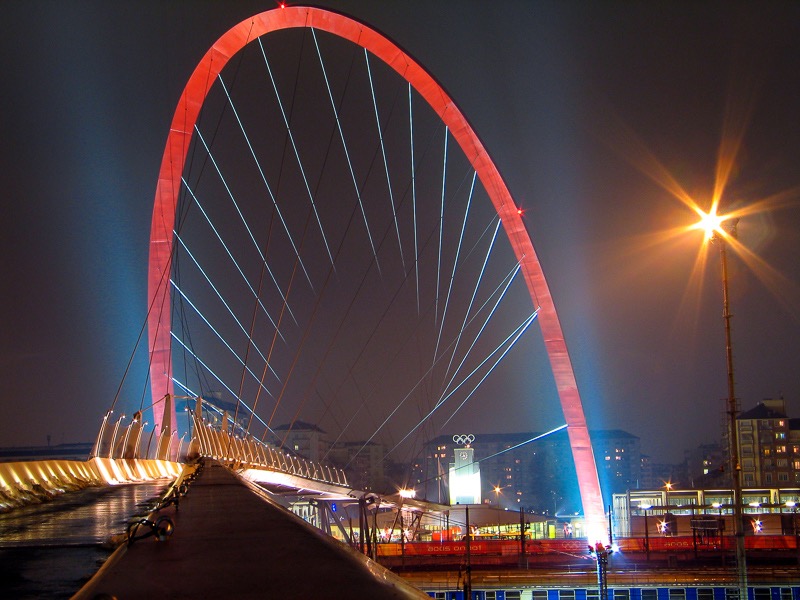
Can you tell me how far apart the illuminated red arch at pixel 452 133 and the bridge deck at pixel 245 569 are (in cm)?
3022

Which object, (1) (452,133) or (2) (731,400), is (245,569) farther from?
(1) (452,133)

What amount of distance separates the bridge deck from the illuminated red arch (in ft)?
99.1

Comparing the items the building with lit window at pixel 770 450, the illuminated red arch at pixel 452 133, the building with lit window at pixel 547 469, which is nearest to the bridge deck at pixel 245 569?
the illuminated red arch at pixel 452 133

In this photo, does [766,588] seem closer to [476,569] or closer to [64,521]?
[476,569]

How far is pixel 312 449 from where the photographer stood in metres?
132

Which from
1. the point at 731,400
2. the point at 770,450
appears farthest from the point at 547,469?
the point at 731,400

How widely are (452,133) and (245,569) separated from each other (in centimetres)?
3611

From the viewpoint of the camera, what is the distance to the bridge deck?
6.03 feet

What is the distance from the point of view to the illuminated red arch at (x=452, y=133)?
108 feet

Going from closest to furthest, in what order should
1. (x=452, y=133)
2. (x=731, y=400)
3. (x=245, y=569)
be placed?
(x=245, y=569)
(x=731, y=400)
(x=452, y=133)

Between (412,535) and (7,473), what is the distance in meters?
52.4

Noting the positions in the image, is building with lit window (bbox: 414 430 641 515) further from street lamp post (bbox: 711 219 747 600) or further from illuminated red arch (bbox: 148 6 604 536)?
street lamp post (bbox: 711 219 747 600)

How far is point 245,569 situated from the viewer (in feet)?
7.14

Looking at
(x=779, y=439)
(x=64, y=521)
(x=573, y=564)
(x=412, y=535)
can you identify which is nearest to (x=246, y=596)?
(x=64, y=521)
